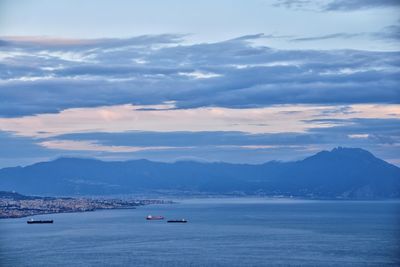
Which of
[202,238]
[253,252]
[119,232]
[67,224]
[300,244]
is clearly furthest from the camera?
[67,224]

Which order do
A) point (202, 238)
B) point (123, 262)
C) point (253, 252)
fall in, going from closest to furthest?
point (123, 262) < point (253, 252) < point (202, 238)

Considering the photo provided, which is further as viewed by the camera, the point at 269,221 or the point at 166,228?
the point at 269,221

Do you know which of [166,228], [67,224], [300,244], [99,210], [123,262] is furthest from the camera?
[99,210]

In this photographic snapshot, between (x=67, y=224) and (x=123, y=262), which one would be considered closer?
(x=123, y=262)

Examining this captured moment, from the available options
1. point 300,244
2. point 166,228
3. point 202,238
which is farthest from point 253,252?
point 166,228

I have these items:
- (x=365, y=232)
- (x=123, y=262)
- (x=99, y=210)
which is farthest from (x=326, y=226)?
(x=99, y=210)

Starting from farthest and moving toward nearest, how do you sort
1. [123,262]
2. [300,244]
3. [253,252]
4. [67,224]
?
[67,224] → [300,244] → [253,252] → [123,262]

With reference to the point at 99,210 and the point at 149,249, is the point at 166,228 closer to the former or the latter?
the point at 149,249

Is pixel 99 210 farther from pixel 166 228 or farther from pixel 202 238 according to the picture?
pixel 202 238
